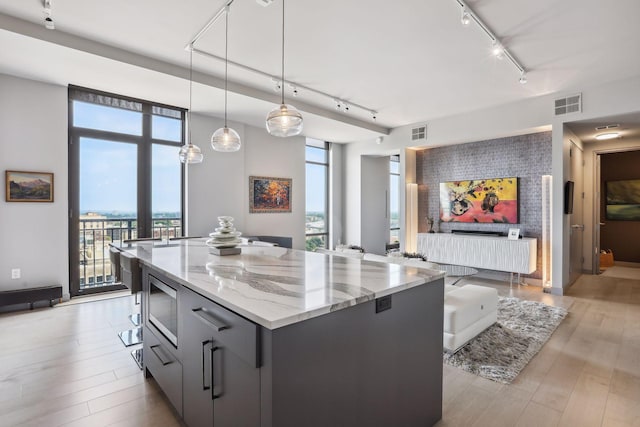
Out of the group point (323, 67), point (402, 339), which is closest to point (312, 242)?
point (323, 67)

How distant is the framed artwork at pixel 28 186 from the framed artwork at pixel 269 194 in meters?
3.08

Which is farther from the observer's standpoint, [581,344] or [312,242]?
[312,242]

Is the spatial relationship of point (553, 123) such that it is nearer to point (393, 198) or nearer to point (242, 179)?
point (393, 198)

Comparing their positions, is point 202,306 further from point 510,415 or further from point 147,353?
point 510,415

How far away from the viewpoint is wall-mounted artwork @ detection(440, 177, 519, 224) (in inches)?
225

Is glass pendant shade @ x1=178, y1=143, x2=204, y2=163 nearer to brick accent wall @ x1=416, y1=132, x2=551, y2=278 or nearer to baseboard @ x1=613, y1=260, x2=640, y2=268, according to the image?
brick accent wall @ x1=416, y1=132, x2=551, y2=278

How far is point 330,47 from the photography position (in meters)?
3.58

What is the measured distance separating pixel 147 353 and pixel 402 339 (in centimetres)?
189

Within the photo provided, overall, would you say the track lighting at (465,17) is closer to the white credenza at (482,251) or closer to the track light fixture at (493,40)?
the track light fixture at (493,40)

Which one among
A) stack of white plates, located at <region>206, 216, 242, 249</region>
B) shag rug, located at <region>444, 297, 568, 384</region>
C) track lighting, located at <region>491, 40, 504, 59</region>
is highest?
track lighting, located at <region>491, 40, 504, 59</region>

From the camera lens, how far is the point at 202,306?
1491mm

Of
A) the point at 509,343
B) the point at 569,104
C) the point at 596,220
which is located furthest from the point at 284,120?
the point at 596,220

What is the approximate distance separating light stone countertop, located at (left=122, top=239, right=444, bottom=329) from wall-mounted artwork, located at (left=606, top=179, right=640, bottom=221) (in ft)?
27.1

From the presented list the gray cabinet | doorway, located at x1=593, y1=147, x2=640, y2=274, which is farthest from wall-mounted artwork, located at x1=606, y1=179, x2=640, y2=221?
the gray cabinet
